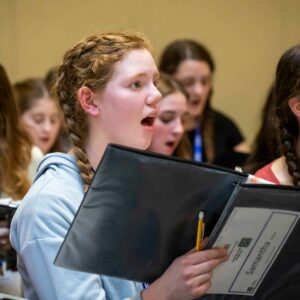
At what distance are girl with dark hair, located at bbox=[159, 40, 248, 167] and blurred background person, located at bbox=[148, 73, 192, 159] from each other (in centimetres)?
52

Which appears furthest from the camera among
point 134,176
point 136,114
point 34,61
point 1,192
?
point 34,61

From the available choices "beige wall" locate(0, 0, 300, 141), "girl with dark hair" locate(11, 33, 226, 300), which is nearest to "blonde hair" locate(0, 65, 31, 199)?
"girl with dark hair" locate(11, 33, 226, 300)

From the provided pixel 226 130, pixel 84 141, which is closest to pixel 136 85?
pixel 84 141

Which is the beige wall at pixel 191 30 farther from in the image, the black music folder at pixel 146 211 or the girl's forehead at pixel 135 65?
the black music folder at pixel 146 211

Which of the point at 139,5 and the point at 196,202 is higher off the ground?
the point at 196,202

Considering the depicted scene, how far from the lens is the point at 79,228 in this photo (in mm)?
1402

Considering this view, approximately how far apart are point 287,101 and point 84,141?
Result: 0.58m

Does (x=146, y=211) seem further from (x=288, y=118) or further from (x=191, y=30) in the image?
(x=191, y=30)

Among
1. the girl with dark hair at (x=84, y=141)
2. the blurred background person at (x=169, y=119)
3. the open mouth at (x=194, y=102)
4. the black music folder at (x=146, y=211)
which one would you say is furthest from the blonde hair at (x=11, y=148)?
the black music folder at (x=146, y=211)

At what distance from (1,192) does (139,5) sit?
101 inches

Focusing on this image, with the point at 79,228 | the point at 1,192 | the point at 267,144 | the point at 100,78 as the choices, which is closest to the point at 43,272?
the point at 79,228

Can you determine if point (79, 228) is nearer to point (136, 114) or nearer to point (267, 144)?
point (136, 114)

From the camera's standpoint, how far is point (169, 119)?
10.7 feet

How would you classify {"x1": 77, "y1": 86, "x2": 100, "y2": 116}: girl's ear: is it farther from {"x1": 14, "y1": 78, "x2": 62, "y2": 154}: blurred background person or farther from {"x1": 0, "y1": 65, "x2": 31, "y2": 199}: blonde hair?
{"x1": 14, "y1": 78, "x2": 62, "y2": 154}: blurred background person
